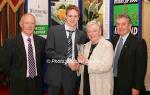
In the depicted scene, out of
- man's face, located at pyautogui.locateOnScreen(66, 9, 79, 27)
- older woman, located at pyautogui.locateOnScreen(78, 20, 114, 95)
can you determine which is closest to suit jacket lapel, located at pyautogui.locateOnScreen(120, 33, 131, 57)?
older woman, located at pyautogui.locateOnScreen(78, 20, 114, 95)

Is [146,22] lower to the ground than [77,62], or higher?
higher

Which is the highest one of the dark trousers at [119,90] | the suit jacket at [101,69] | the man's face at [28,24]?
the man's face at [28,24]

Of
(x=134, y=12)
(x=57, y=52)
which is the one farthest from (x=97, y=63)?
(x=134, y=12)

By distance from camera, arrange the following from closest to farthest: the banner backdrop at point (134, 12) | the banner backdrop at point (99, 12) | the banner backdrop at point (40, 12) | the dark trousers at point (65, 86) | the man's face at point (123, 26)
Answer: the man's face at point (123, 26) → the dark trousers at point (65, 86) → the banner backdrop at point (134, 12) → the banner backdrop at point (99, 12) → the banner backdrop at point (40, 12)

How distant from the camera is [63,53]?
3414mm

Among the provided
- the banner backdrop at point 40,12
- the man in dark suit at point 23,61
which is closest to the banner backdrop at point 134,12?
the banner backdrop at point 40,12

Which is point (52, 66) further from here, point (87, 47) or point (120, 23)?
point (120, 23)

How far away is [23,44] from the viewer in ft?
11.1

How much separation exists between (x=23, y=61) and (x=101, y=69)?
80cm

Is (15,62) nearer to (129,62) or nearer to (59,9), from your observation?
(129,62)

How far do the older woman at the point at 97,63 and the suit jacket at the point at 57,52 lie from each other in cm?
22

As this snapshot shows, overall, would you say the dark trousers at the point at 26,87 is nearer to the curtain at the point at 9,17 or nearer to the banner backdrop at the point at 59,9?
the banner backdrop at the point at 59,9

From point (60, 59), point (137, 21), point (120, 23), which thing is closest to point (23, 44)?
point (60, 59)

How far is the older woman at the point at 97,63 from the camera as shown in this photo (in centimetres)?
321
